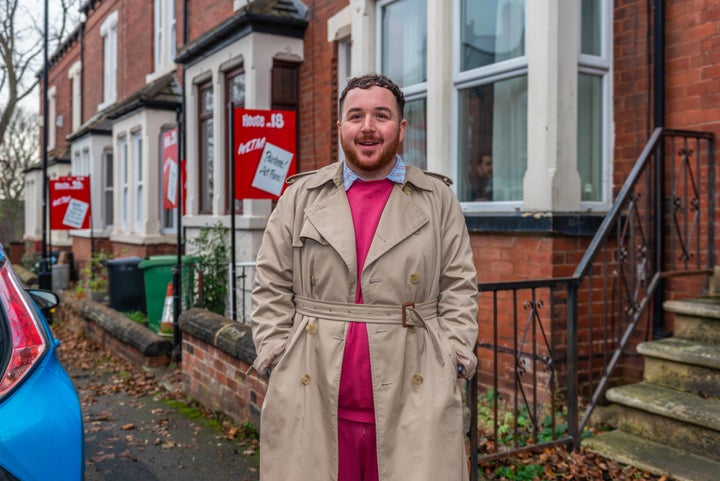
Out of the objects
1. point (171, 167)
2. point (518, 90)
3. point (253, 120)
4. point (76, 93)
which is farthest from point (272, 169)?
point (76, 93)

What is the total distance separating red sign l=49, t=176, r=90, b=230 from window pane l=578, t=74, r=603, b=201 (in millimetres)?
10605

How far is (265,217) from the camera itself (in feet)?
30.2

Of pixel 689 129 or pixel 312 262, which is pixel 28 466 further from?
pixel 689 129

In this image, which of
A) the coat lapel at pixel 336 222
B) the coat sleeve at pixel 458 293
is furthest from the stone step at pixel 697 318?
the coat lapel at pixel 336 222

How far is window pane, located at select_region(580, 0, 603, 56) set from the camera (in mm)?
5285

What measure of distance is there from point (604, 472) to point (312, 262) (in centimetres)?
246

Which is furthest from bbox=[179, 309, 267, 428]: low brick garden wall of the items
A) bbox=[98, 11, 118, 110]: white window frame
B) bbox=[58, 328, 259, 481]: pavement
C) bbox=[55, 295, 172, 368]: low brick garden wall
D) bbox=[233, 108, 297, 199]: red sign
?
bbox=[98, 11, 118, 110]: white window frame

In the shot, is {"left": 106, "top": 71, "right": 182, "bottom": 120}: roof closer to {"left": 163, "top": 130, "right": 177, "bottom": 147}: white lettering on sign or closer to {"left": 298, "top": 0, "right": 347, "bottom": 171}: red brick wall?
{"left": 298, "top": 0, "right": 347, "bottom": 171}: red brick wall

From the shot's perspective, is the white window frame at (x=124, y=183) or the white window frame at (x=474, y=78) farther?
the white window frame at (x=124, y=183)

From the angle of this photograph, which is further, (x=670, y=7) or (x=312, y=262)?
(x=670, y=7)

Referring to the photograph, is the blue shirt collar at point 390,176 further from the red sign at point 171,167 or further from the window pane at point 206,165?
the window pane at point 206,165

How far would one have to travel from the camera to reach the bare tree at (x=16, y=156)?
31938mm

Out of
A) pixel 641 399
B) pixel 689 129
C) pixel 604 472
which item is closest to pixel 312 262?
pixel 604 472

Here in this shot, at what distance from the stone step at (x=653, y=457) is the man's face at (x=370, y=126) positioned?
8.37ft
